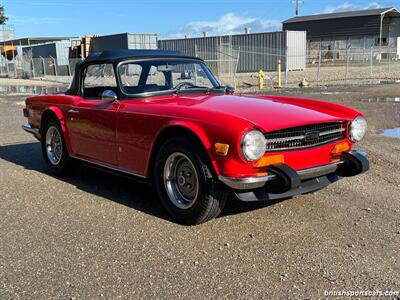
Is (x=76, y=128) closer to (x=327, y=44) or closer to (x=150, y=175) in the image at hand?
(x=150, y=175)

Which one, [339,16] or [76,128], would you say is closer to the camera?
[76,128]

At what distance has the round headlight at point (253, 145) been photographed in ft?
13.2

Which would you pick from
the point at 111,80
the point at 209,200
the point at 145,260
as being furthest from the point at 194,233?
the point at 111,80

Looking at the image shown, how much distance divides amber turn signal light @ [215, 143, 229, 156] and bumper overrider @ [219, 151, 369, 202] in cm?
22

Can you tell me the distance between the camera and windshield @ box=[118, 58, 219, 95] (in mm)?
5574

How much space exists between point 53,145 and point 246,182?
3.72m

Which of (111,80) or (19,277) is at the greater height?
(111,80)

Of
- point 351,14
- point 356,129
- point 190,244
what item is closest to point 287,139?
point 356,129

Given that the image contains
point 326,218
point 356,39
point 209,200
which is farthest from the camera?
point 356,39

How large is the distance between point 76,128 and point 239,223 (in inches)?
102

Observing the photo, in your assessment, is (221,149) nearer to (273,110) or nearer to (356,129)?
(273,110)

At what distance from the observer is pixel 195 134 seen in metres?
4.31

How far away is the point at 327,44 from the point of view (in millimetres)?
58594

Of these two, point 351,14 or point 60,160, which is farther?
point 351,14
